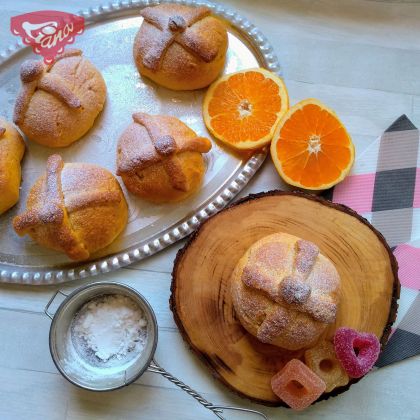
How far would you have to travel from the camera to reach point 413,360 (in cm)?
146

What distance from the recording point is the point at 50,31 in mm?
1712

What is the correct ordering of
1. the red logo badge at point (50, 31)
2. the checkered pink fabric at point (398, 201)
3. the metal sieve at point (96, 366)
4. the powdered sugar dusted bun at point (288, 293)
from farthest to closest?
the red logo badge at point (50, 31)
the checkered pink fabric at point (398, 201)
the metal sieve at point (96, 366)
the powdered sugar dusted bun at point (288, 293)

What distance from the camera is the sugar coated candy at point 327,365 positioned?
52.3 inches

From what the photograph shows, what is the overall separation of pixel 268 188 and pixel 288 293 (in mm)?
436

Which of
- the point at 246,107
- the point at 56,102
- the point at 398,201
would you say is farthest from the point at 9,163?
the point at 398,201

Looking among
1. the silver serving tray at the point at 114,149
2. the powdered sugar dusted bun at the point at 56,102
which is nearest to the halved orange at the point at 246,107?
the silver serving tray at the point at 114,149

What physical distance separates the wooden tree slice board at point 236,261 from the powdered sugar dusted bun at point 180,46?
1.41 feet

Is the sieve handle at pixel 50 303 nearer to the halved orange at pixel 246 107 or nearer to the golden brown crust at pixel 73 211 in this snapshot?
the golden brown crust at pixel 73 211

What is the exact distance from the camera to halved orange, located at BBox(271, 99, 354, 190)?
148 cm

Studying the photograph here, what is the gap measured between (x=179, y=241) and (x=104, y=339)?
0.35 m

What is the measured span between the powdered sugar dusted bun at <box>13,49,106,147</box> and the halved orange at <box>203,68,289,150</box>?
36cm

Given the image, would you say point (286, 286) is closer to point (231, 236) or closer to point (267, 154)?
point (231, 236)

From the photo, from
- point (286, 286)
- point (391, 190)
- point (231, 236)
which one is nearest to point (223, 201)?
point (231, 236)

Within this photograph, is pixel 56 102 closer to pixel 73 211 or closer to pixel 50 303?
pixel 73 211
